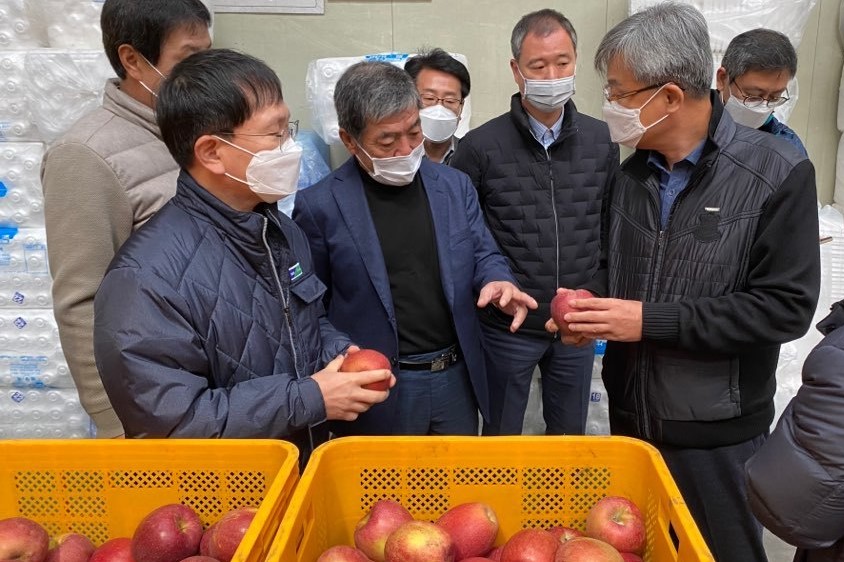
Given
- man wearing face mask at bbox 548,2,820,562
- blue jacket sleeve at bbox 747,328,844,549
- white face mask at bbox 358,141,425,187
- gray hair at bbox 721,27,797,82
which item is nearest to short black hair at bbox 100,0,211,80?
white face mask at bbox 358,141,425,187

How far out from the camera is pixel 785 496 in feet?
3.67

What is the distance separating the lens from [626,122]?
5.55 feet

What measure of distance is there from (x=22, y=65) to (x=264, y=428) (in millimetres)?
2525

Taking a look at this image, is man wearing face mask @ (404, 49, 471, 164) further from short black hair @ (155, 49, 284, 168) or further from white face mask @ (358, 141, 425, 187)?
short black hair @ (155, 49, 284, 168)

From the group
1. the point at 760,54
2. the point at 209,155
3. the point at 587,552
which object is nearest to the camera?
the point at 587,552

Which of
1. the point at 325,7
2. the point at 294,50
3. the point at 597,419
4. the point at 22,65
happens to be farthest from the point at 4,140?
the point at 597,419

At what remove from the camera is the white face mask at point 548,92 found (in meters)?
2.52

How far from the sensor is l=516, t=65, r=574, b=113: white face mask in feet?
8.25

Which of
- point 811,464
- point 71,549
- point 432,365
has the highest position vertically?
point 811,464

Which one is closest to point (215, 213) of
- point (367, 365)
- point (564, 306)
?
point (367, 365)

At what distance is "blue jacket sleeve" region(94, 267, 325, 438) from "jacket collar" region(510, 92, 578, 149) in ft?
5.38

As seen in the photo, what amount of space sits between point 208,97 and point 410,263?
881 millimetres

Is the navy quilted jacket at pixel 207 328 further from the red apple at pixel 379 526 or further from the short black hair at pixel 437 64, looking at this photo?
the short black hair at pixel 437 64

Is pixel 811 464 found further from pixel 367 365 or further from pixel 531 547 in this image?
pixel 367 365
